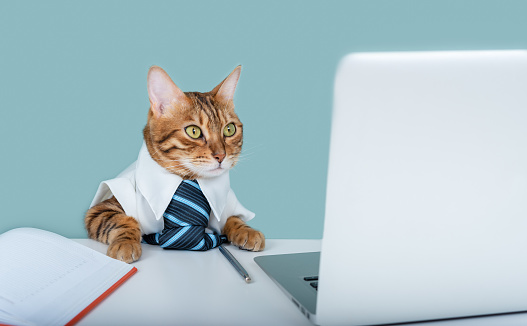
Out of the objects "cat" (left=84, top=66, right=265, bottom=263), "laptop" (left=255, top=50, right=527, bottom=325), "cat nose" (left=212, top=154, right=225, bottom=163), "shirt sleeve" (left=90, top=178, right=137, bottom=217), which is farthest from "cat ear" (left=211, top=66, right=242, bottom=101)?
"laptop" (left=255, top=50, right=527, bottom=325)

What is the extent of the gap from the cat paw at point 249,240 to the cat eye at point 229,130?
0.26 metres

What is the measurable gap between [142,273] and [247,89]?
783mm

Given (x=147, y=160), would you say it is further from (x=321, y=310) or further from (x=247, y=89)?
(x=321, y=310)

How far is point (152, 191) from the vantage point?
1.26m

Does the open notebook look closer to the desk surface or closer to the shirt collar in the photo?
the desk surface

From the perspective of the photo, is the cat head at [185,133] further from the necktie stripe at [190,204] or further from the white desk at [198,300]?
the white desk at [198,300]

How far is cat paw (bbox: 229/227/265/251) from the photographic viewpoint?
127 centimetres

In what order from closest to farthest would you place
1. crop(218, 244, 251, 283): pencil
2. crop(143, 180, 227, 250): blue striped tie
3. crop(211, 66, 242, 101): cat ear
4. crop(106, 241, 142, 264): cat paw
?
crop(218, 244, 251, 283): pencil
crop(106, 241, 142, 264): cat paw
crop(143, 180, 227, 250): blue striped tie
crop(211, 66, 242, 101): cat ear

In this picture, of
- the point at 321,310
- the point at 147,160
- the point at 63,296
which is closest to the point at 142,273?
the point at 63,296

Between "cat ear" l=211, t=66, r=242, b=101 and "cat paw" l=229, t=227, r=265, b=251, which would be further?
"cat ear" l=211, t=66, r=242, b=101

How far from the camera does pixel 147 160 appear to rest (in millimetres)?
1313

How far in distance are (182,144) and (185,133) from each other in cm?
3

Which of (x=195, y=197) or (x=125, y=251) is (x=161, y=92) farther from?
(x=125, y=251)

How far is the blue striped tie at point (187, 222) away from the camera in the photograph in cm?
125
